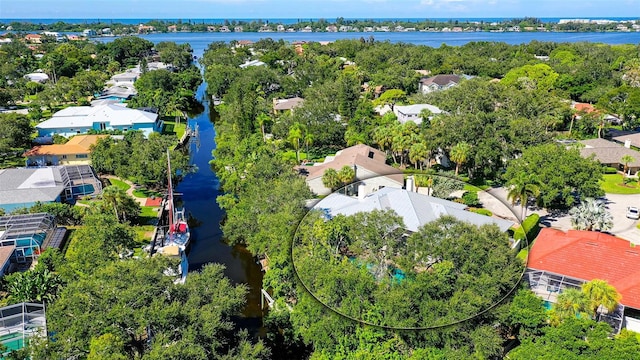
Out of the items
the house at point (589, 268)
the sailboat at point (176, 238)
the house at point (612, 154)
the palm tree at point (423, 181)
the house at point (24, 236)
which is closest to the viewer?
the house at point (589, 268)

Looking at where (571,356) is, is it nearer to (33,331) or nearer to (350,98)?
(33,331)

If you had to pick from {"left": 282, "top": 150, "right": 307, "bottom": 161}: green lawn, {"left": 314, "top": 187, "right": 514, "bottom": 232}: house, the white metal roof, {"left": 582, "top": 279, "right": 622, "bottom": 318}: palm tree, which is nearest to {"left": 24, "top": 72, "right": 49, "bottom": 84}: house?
the white metal roof

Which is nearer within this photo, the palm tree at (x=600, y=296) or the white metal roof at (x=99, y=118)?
the palm tree at (x=600, y=296)

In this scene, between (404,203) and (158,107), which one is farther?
(158,107)

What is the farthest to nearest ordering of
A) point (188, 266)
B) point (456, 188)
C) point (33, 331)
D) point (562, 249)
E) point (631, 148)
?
point (631, 148), point (456, 188), point (188, 266), point (562, 249), point (33, 331)

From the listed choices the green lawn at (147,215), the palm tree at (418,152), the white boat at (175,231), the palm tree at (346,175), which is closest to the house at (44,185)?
the green lawn at (147,215)

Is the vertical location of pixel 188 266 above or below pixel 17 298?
below

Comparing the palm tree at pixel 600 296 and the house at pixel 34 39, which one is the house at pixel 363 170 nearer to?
the palm tree at pixel 600 296

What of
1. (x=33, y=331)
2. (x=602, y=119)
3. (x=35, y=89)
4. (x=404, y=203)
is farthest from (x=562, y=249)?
(x=35, y=89)
